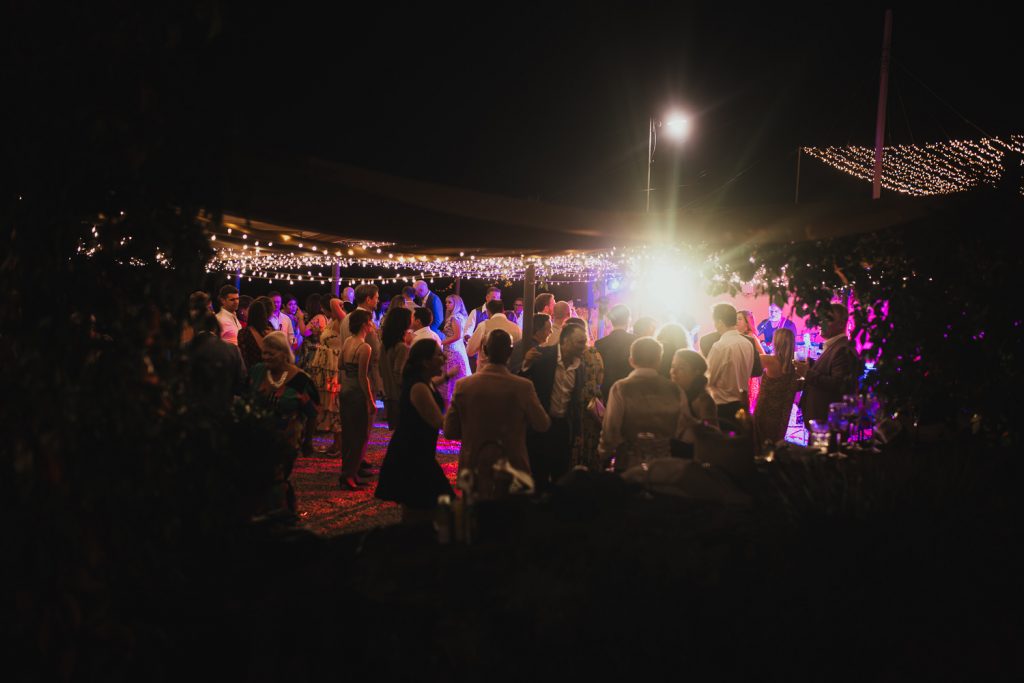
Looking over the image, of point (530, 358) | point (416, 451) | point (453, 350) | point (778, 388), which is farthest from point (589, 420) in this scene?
point (453, 350)

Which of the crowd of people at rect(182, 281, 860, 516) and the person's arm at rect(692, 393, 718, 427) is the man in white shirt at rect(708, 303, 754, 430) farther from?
the person's arm at rect(692, 393, 718, 427)

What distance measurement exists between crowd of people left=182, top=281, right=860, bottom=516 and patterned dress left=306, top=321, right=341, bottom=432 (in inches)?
0.6

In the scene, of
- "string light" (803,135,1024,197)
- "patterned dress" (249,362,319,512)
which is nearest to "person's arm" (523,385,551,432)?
"patterned dress" (249,362,319,512)

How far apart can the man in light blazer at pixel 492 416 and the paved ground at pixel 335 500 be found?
0.83 meters

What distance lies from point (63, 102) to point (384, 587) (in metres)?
1.96

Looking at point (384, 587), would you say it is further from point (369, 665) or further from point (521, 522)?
point (521, 522)

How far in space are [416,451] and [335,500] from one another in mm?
2221

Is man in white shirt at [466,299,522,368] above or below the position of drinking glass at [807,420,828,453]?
above

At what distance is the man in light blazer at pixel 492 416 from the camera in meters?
5.19

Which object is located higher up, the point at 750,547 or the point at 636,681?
the point at 750,547

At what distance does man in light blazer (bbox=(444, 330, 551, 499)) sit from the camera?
204 inches

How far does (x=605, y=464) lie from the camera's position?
5.95 m

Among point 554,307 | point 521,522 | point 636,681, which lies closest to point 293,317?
point 554,307

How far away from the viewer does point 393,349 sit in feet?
23.6
